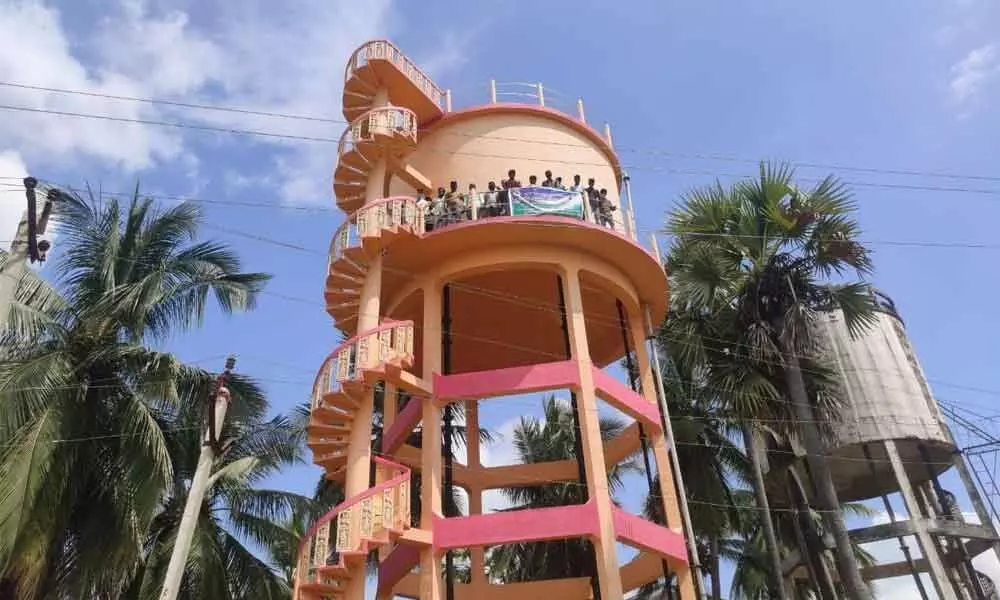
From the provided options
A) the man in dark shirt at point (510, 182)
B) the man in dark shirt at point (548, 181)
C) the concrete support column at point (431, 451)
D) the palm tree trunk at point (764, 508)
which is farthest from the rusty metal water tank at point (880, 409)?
the concrete support column at point (431, 451)

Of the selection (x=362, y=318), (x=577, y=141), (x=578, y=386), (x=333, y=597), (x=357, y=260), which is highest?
(x=577, y=141)

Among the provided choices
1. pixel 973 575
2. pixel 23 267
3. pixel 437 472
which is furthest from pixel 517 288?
pixel 973 575

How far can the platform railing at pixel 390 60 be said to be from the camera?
20.3 metres

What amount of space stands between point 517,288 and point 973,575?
15549 mm

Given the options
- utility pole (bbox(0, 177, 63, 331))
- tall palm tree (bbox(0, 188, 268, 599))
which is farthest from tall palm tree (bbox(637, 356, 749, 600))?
utility pole (bbox(0, 177, 63, 331))

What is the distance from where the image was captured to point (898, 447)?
22516mm

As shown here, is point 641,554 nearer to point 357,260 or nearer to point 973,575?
point 357,260

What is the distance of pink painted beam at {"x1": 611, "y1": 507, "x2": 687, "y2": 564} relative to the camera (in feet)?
50.9

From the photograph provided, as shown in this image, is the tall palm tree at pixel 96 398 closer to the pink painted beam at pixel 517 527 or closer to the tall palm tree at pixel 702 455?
the pink painted beam at pixel 517 527

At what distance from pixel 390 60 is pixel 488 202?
4959mm

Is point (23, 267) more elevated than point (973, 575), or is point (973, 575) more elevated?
point (23, 267)

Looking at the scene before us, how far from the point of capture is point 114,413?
58.0 ft

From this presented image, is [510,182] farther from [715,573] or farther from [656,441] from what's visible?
[715,573]

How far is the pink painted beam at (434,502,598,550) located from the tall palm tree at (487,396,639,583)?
9.82 metres
